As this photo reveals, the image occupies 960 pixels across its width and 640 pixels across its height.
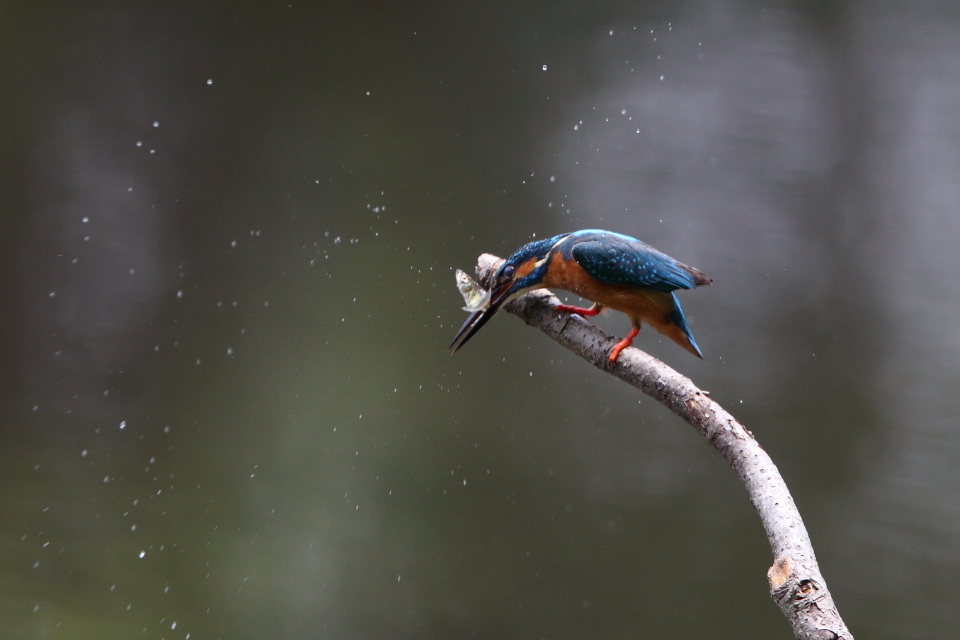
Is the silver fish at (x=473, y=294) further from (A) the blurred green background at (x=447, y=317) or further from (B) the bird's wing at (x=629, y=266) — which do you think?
(A) the blurred green background at (x=447, y=317)

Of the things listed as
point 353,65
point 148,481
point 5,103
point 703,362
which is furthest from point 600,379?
point 5,103

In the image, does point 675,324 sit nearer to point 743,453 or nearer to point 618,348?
point 618,348

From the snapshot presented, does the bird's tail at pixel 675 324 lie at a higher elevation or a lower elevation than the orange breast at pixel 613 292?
lower

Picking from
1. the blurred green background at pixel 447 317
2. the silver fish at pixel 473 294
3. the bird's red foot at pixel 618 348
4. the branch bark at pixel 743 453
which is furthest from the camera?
the blurred green background at pixel 447 317

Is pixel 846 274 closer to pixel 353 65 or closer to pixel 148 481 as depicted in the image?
pixel 353 65

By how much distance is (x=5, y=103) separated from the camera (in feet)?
5.06

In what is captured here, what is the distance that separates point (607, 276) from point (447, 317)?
2.89 feet

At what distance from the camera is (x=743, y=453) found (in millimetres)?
662

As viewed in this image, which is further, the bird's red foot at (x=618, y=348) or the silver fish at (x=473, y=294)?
the silver fish at (x=473, y=294)

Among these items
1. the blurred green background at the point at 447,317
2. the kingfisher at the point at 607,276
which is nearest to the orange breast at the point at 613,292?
the kingfisher at the point at 607,276

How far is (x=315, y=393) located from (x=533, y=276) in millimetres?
923

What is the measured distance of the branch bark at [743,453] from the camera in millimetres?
532

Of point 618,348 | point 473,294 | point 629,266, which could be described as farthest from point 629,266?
point 473,294

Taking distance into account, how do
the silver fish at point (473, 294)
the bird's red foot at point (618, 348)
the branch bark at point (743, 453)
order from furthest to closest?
the silver fish at point (473, 294) → the bird's red foot at point (618, 348) → the branch bark at point (743, 453)
